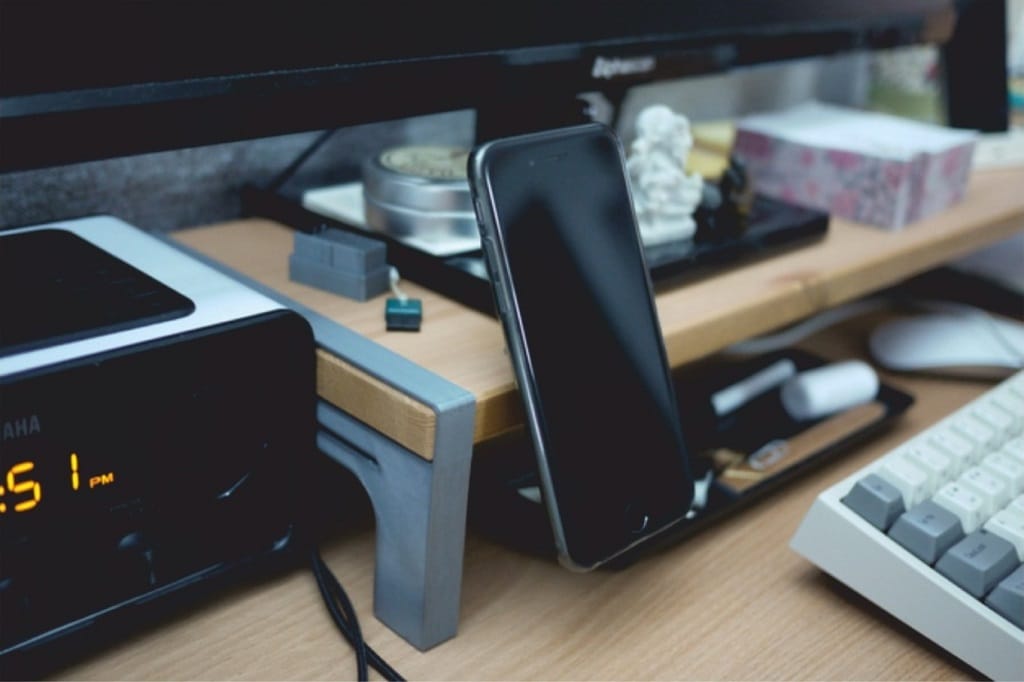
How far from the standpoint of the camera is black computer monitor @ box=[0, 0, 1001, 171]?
41 centimetres

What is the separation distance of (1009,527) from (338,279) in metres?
0.35

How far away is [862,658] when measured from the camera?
47cm

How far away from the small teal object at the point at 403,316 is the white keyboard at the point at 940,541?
0.22 metres

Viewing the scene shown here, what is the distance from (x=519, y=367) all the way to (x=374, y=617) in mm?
148

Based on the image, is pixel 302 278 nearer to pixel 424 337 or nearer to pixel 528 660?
pixel 424 337

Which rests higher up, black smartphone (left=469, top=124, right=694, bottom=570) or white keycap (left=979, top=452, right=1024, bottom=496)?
black smartphone (left=469, top=124, right=694, bottom=570)

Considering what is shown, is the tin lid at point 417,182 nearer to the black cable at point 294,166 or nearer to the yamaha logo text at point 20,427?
the black cable at point 294,166

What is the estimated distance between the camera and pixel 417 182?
56 centimetres

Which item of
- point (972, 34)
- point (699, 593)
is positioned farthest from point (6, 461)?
point (972, 34)

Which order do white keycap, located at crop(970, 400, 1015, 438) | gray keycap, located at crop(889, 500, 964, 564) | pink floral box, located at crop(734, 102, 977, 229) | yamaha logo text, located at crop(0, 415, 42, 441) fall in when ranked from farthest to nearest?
1. pink floral box, located at crop(734, 102, 977, 229)
2. white keycap, located at crop(970, 400, 1015, 438)
3. gray keycap, located at crop(889, 500, 964, 564)
4. yamaha logo text, located at crop(0, 415, 42, 441)

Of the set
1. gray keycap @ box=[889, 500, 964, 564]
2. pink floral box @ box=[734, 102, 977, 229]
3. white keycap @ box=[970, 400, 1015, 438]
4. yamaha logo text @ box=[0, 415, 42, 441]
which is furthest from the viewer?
pink floral box @ box=[734, 102, 977, 229]

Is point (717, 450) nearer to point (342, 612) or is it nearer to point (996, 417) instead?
point (996, 417)

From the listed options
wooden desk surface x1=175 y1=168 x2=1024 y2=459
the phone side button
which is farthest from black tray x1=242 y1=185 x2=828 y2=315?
A: the phone side button

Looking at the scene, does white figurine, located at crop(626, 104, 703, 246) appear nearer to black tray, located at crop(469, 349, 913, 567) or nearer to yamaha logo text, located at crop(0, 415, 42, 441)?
black tray, located at crop(469, 349, 913, 567)
